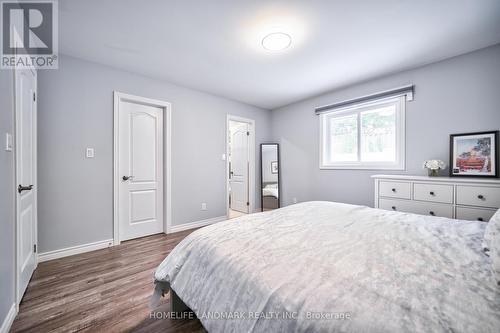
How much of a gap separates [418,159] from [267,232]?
2564 millimetres

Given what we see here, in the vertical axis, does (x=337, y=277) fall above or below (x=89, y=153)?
below

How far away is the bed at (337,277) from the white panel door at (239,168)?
3.08 meters

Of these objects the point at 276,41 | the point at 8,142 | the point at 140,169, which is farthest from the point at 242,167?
the point at 8,142

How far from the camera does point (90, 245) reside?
2.47 m

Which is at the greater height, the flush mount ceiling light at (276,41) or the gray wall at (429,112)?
the flush mount ceiling light at (276,41)

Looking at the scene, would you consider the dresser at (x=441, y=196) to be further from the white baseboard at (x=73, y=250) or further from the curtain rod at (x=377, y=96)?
the white baseboard at (x=73, y=250)

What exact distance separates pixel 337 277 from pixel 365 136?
9.98 feet

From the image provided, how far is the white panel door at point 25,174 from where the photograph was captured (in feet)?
5.01

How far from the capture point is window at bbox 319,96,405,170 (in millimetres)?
2822

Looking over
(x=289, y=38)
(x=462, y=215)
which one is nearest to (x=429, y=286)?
(x=462, y=215)

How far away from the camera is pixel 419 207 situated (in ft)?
7.52

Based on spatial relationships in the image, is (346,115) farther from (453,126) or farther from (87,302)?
(87,302)

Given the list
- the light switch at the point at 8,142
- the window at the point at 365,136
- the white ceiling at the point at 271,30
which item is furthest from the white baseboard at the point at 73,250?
the window at the point at 365,136

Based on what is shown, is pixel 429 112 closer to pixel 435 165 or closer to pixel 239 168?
pixel 435 165
